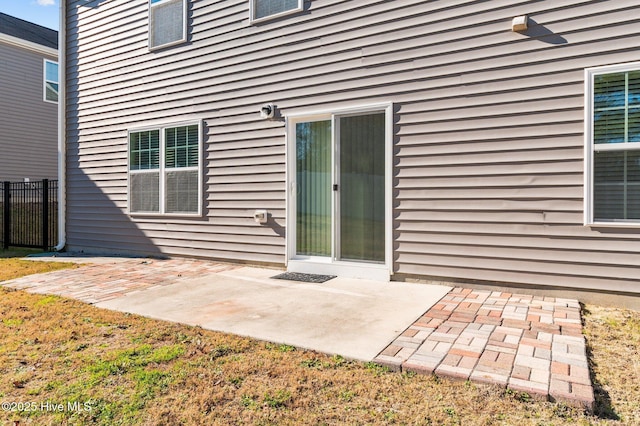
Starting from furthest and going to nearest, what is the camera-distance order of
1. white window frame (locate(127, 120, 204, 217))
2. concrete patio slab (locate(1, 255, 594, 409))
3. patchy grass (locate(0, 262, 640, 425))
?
white window frame (locate(127, 120, 204, 217)) < concrete patio slab (locate(1, 255, 594, 409)) < patchy grass (locate(0, 262, 640, 425))

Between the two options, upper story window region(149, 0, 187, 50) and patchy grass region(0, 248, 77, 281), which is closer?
patchy grass region(0, 248, 77, 281)

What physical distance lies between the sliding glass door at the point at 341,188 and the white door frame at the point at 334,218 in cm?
2

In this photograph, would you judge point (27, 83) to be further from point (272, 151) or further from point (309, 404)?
point (309, 404)

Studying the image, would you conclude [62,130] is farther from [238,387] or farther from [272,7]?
[238,387]

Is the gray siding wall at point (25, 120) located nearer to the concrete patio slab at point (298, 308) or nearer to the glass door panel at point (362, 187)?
the concrete patio slab at point (298, 308)

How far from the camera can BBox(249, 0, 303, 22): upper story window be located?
5375 mm

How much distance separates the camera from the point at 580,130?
12.2ft

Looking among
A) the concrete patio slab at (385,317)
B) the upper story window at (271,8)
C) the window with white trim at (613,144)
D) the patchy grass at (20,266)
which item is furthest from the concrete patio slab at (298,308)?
the upper story window at (271,8)

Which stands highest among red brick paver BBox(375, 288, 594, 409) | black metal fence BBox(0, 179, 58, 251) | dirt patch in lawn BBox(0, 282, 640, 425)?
black metal fence BBox(0, 179, 58, 251)

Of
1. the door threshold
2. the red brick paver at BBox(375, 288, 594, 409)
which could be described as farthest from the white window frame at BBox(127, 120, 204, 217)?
the red brick paver at BBox(375, 288, 594, 409)

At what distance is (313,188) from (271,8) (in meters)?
2.53

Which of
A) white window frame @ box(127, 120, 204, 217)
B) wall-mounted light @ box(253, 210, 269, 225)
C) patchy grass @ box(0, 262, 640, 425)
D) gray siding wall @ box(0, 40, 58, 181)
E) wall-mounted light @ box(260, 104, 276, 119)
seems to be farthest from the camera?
gray siding wall @ box(0, 40, 58, 181)

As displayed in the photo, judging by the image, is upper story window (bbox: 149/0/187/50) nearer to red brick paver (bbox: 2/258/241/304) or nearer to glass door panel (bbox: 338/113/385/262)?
glass door panel (bbox: 338/113/385/262)

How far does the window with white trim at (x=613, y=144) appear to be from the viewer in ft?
11.6
